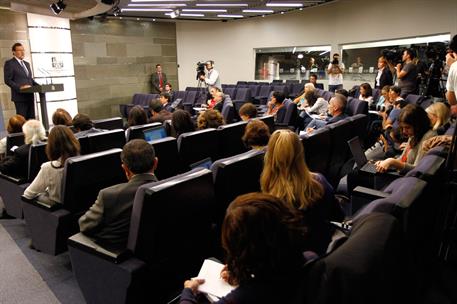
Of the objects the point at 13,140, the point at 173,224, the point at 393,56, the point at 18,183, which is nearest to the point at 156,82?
the point at 393,56

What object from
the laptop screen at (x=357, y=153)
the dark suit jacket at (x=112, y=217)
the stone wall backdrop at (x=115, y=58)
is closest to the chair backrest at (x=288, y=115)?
the laptop screen at (x=357, y=153)

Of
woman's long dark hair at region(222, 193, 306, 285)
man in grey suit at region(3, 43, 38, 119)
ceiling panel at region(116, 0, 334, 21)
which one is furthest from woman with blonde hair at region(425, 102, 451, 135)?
ceiling panel at region(116, 0, 334, 21)

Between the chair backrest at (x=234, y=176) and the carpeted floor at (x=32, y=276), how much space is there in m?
1.13

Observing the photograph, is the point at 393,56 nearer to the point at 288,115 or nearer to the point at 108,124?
the point at 288,115

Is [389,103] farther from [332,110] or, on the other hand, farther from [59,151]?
[59,151]

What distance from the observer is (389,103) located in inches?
209


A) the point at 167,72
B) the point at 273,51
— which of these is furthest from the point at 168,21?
the point at 273,51

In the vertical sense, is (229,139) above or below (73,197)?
above

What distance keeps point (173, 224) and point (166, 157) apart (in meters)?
1.17

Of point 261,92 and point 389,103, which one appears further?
point 261,92

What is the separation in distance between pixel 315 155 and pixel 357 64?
7888 mm

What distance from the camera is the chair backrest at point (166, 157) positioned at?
9.39ft

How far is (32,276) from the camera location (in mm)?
2596

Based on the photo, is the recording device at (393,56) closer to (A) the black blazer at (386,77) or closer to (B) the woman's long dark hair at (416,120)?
(A) the black blazer at (386,77)
